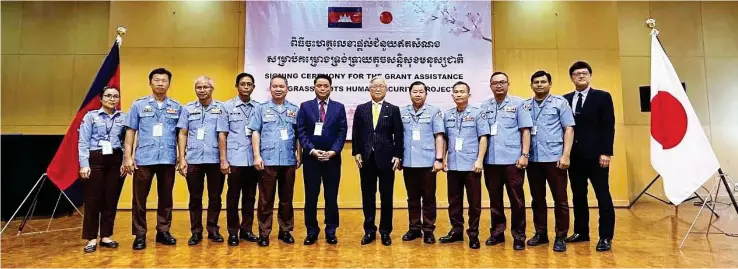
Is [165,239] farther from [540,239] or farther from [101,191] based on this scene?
[540,239]

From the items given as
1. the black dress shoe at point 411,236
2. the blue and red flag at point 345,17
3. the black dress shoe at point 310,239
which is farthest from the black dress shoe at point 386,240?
the blue and red flag at point 345,17

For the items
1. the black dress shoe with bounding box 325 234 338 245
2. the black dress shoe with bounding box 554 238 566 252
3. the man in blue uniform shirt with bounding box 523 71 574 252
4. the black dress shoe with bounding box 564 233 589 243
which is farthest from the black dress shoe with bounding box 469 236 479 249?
the black dress shoe with bounding box 325 234 338 245

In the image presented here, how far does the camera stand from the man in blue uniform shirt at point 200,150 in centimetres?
295

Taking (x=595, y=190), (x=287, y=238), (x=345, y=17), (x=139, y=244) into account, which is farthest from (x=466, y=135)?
(x=345, y=17)

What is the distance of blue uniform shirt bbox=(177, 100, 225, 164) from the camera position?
2.95 m

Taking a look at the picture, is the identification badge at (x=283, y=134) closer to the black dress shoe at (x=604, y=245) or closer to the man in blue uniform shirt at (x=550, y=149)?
the man in blue uniform shirt at (x=550, y=149)

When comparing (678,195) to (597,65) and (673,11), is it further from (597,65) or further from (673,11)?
(673,11)

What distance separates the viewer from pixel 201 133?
9.66ft

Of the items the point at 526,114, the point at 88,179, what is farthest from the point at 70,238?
the point at 526,114

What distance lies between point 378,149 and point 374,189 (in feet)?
1.07

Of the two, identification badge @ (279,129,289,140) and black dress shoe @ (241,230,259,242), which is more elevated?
identification badge @ (279,129,289,140)

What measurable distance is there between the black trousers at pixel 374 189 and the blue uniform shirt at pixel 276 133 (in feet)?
1.80

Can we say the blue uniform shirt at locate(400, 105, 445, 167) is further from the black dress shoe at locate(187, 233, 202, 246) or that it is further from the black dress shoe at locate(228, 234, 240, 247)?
the black dress shoe at locate(187, 233, 202, 246)

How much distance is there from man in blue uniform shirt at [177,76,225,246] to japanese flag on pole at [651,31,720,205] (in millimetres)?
3346
